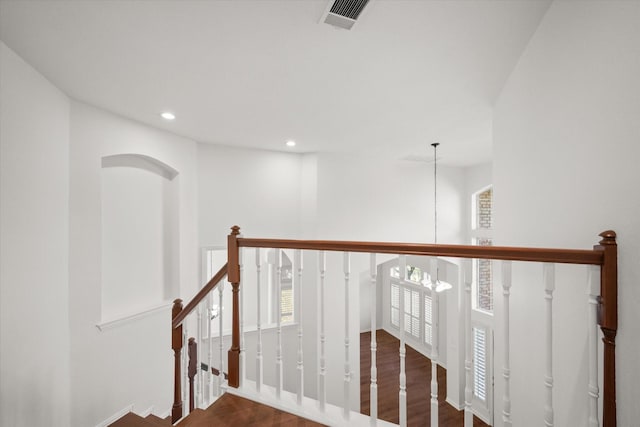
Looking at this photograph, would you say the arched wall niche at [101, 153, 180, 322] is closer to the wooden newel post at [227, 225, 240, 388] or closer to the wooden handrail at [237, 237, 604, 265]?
the wooden newel post at [227, 225, 240, 388]

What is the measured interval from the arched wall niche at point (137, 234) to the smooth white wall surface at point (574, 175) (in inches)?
148

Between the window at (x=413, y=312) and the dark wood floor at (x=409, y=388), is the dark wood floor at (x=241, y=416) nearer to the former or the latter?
the dark wood floor at (x=409, y=388)

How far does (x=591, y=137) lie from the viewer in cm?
136

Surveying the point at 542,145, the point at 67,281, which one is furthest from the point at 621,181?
the point at 67,281

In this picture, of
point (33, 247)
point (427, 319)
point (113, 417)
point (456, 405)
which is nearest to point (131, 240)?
point (33, 247)

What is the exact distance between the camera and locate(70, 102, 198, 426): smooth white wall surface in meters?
2.86

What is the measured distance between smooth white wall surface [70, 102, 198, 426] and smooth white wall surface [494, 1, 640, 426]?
355 cm

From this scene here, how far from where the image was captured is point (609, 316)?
1.17 metres

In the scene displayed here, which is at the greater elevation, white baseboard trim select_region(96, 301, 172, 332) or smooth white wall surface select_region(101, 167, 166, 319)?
smooth white wall surface select_region(101, 167, 166, 319)

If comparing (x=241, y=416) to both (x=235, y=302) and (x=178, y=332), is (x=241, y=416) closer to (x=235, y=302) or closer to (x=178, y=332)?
(x=235, y=302)

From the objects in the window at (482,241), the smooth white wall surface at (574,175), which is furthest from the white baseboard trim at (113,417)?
the window at (482,241)

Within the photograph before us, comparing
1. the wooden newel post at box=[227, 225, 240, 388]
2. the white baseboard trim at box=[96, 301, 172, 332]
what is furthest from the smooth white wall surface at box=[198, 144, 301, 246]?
the wooden newel post at box=[227, 225, 240, 388]

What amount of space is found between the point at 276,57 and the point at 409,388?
6806 mm

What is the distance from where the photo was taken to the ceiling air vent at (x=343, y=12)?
5.16 ft
